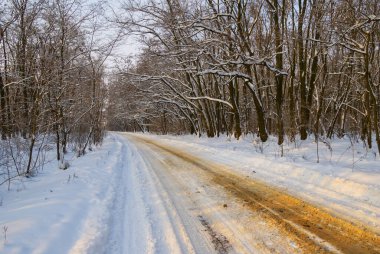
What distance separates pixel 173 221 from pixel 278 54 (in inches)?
509

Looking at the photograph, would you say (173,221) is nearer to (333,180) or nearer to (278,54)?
(333,180)

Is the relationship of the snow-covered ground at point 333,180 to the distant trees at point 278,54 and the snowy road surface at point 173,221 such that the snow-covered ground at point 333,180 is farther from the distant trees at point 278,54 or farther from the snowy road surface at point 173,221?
the distant trees at point 278,54

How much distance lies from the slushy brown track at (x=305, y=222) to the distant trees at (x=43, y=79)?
21.0ft

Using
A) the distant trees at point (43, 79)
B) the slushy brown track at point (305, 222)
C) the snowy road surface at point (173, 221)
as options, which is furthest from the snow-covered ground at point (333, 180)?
the distant trees at point (43, 79)

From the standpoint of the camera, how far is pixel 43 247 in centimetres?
415

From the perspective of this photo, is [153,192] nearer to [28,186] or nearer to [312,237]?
[28,186]

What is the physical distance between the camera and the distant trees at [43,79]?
32.8ft

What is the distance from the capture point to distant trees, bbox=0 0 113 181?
10.0m

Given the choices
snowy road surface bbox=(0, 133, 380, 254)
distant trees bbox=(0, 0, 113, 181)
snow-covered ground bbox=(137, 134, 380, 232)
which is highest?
distant trees bbox=(0, 0, 113, 181)

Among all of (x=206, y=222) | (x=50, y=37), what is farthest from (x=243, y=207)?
(x=50, y=37)

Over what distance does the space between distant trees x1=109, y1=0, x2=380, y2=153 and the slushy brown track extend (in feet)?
18.2

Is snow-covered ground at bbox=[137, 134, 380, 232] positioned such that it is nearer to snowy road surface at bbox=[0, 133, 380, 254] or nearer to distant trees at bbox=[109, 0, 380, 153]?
snowy road surface at bbox=[0, 133, 380, 254]

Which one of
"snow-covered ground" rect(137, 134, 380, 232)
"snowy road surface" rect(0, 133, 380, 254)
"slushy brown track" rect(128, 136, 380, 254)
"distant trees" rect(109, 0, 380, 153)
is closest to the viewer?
"slushy brown track" rect(128, 136, 380, 254)

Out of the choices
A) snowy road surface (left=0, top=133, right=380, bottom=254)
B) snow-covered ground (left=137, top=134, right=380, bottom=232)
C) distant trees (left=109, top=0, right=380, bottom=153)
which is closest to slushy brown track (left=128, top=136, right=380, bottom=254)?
snowy road surface (left=0, top=133, right=380, bottom=254)
